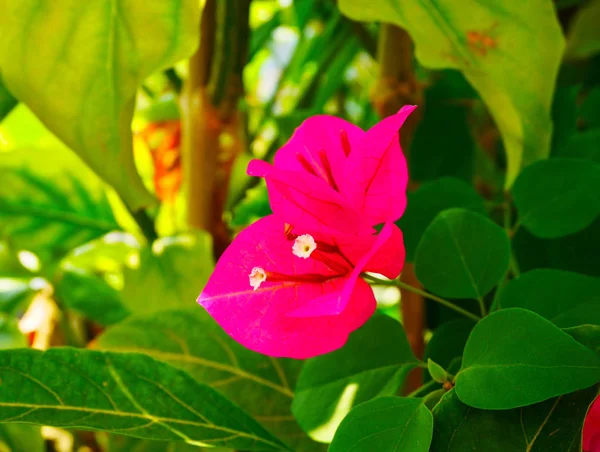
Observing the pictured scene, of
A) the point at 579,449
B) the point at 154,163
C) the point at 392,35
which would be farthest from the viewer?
the point at 154,163

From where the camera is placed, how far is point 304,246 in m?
0.23

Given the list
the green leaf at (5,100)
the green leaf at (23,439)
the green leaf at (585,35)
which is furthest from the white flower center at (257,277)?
the green leaf at (585,35)

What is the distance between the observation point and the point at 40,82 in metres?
0.31

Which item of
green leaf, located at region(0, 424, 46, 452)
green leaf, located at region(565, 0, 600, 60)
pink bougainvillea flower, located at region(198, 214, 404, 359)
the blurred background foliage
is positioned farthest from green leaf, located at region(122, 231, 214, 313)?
green leaf, located at region(565, 0, 600, 60)

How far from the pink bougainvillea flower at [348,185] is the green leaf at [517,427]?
7 centimetres

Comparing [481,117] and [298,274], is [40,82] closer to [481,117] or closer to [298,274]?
[298,274]

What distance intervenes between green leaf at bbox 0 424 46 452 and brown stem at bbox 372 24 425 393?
32 centimetres

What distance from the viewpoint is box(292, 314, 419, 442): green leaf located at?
0.85 ft

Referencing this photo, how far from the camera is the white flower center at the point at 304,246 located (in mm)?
231

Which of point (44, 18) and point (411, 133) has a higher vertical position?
point (44, 18)

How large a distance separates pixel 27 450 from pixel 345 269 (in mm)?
402

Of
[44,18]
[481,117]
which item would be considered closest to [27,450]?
[44,18]

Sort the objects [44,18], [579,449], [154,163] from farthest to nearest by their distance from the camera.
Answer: [154,163], [44,18], [579,449]

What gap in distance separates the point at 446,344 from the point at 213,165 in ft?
0.87
